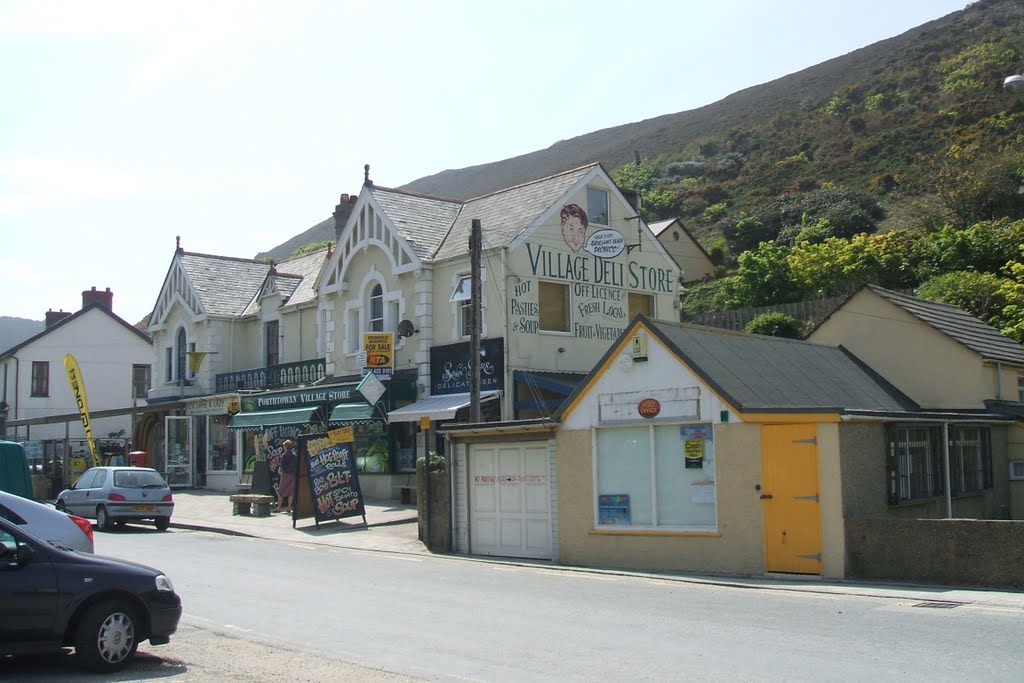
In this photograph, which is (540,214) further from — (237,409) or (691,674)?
(691,674)

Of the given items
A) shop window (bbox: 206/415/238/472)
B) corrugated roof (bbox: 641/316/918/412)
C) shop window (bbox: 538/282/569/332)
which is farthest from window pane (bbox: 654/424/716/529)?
shop window (bbox: 206/415/238/472)

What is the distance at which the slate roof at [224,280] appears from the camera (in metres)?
38.3

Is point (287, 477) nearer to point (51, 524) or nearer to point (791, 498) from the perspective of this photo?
point (791, 498)

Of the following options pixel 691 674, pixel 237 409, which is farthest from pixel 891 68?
pixel 691 674

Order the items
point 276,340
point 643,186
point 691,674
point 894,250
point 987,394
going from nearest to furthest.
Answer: point 691,674 < point 987,394 < point 276,340 < point 894,250 < point 643,186

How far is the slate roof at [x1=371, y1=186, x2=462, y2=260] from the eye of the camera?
2952 cm

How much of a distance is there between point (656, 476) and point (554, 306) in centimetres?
1142

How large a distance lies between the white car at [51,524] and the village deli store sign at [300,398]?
1693 cm

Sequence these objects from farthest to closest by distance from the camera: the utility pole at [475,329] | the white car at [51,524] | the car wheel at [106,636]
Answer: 1. the utility pole at [475,329]
2. the white car at [51,524]
3. the car wheel at [106,636]

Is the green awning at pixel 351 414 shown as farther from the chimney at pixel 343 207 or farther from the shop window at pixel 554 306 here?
the chimney at pixel 343 207

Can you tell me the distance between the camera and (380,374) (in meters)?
28.0

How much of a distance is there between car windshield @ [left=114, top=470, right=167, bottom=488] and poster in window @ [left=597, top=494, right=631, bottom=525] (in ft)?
39.0

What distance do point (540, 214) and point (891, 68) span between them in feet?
288

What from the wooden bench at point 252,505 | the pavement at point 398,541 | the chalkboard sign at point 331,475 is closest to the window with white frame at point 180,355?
Answer: the pavement at point 398,541
